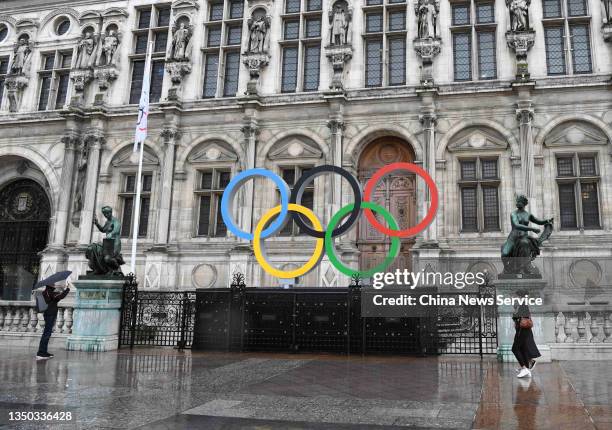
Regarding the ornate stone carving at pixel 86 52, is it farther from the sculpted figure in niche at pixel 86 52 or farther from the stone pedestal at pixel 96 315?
the stone pedestal at pixel 96 315

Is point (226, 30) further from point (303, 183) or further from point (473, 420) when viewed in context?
point (473, 420)

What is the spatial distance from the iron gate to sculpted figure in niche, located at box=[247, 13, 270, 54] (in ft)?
45.6

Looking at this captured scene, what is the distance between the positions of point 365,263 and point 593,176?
32.7 feet

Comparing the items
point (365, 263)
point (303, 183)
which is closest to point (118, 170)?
point (303, 183)

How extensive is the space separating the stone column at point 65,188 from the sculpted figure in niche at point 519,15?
21.5 m

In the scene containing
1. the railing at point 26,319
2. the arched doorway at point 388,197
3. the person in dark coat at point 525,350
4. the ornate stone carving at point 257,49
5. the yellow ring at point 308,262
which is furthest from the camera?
the ornate stone carving at point 257,49

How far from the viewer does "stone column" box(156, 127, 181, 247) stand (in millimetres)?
24656

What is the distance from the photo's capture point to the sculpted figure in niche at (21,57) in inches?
1156

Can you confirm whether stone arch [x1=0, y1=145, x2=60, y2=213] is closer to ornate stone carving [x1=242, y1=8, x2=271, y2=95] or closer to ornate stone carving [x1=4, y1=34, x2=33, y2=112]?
ornate stone carving [x1=4, y1=34, x2=33, y2=112]

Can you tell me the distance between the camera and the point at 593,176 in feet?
70.7

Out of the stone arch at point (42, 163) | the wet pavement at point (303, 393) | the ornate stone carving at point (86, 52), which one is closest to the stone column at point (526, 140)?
the wet pavement at point (303, 393)

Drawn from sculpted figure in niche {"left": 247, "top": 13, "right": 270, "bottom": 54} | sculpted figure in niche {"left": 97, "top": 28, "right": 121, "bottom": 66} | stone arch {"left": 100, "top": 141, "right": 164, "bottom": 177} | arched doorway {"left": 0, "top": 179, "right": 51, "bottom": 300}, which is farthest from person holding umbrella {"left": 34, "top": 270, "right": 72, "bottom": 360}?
sculpted figure in niche {"left": 97, "top": 28, "right": 121, "bottom": 66}

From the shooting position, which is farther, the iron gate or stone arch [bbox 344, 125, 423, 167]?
stone arch [bbox 344, 125, 423, 167]

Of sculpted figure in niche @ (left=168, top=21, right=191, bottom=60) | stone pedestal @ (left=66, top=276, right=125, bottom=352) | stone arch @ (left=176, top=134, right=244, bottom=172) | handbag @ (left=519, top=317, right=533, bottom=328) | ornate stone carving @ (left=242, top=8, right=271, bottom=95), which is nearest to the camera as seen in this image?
handbag @ (left=519, top=317, right=533, bottom=328)
